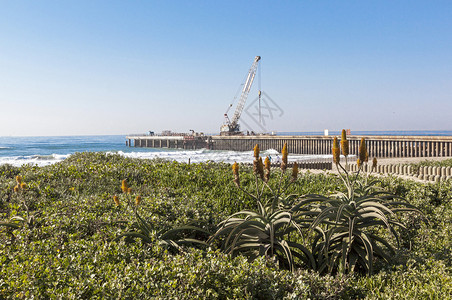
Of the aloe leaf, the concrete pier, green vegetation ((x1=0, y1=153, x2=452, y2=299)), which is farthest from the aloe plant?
the concrete pier

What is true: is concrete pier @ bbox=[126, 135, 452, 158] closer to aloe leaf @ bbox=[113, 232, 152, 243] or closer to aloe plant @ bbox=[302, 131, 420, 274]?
aloe plant @ bbox=[302, 131, 420, 274]

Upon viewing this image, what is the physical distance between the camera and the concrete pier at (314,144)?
35188 millimetres

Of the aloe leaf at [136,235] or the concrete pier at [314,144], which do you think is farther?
the concrete pier at [314,144]

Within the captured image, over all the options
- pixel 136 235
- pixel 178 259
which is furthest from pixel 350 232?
pixel 136 235

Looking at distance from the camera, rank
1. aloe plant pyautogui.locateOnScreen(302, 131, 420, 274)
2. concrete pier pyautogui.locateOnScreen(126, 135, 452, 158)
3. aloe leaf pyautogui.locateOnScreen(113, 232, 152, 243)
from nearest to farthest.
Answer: aloe plant pyautogui.locateOnScreen(302, 131, 420, 274)
aloe leaf pyautogui.locateOnScreen(113, 232, 152, 243)
concrete pier pyautogui.locateOnScreen(126, 135, 452, 158)

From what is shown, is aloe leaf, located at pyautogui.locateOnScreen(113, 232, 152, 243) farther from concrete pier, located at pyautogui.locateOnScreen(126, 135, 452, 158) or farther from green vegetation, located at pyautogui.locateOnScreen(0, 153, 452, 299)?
concrete pier, located at pyautogui.locateOnScreen(126, 135, 452, 158)

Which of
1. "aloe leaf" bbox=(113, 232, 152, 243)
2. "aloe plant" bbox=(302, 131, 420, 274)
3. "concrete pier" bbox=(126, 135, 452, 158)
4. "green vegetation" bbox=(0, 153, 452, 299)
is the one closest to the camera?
"green vegetation" bbox=(0, 153, 452, 299)

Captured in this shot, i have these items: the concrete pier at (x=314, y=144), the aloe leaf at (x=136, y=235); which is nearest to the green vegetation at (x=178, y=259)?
the aloe leaf at (x=136, y=235)

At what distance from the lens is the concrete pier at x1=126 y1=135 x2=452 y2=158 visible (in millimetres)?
35188

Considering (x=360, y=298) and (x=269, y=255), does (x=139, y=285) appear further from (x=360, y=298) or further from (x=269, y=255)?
(x=360, y=298)

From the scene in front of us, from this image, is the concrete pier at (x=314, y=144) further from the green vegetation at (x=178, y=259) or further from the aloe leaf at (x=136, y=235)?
the aloe leaf at (x=136, y=235)

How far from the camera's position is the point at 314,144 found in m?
50.8

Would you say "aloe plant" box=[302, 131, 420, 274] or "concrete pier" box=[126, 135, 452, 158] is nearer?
"aloe plant" box=[302, 131, 420, 274]

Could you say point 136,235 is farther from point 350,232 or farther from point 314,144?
point 314,144
